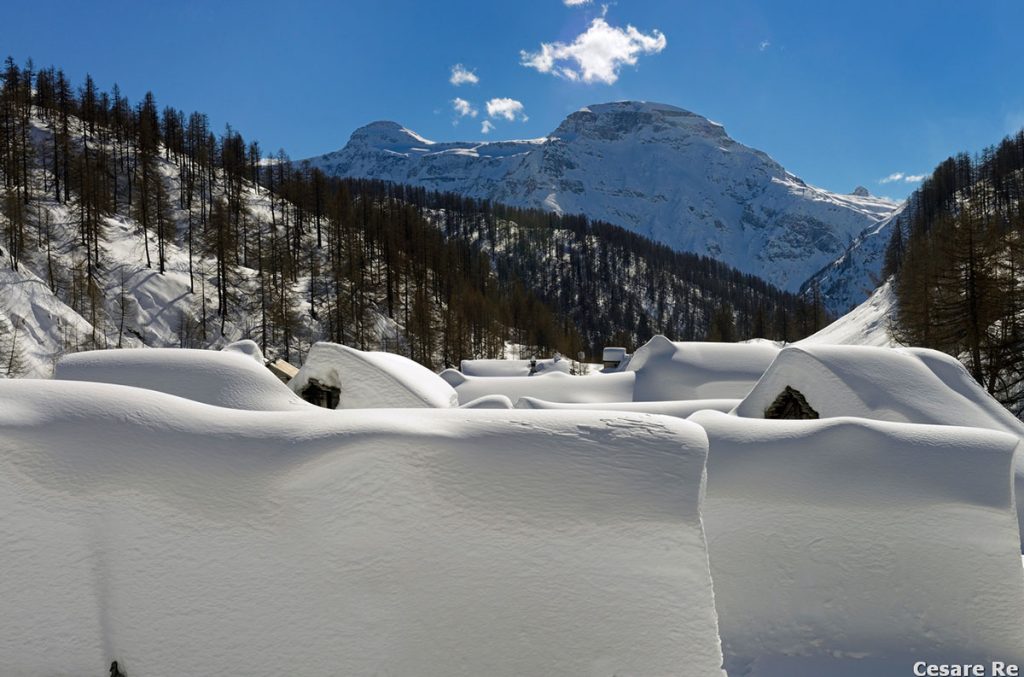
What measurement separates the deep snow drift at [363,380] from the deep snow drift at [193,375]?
127 inches

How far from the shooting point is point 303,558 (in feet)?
16.3

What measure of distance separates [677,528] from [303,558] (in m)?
3.07

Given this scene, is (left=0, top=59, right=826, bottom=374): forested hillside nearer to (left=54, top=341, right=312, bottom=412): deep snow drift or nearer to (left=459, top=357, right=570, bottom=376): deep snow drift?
(left=459, top=357, right=570, bottom=376): deep snow drift

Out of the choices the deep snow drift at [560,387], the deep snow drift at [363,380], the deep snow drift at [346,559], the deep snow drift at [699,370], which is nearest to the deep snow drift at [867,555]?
the deep snow drift at [346,559]

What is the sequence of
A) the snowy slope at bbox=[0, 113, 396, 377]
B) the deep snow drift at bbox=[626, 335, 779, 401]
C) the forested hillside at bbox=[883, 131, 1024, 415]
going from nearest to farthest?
the deep snow drift at bbox=[626, 335, 779, 401] < the forested hillside at bbox=[883, 131, 1024, 415] < the snowy slope at bbox=[0, 113, 396, 377]

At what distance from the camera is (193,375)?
33.1 feet

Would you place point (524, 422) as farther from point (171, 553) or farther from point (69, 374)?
point (69, 374)

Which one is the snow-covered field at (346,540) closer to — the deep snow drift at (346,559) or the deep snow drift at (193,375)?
the deep snow drift at (346,559)

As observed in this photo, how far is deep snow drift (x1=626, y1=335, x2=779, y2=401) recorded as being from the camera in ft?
63.6

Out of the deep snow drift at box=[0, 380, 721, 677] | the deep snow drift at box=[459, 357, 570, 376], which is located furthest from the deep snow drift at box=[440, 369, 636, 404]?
the deep snow drift at box=[0, 380, 721, 677]

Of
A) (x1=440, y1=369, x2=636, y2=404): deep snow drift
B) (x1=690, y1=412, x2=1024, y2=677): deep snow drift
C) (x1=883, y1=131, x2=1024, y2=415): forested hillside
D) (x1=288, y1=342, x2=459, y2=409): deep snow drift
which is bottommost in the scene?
(x1=690, y1=412, x2=1024, y2=677): deep snow drift

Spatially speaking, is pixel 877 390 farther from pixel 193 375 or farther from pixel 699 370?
pixel 193 375

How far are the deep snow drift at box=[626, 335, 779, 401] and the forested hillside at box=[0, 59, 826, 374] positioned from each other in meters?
31.4

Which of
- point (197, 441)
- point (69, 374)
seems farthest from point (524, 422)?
point (69, 374)
